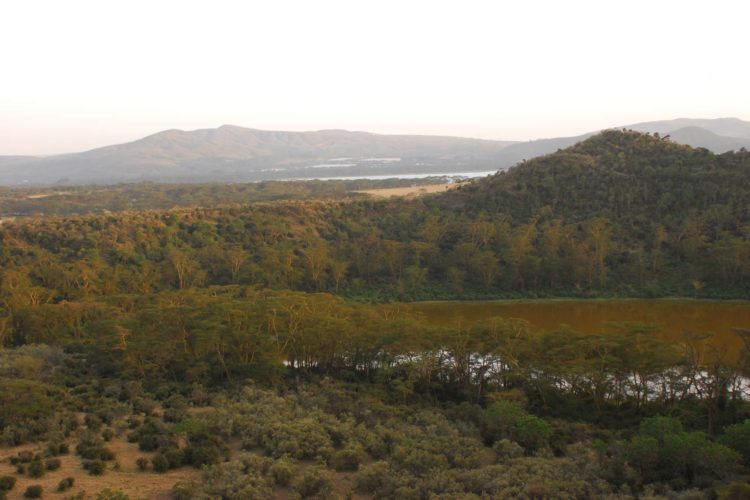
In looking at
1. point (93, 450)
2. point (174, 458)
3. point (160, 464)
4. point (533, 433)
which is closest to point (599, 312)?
point (533, 433)

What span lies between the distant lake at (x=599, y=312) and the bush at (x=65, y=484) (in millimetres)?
20825

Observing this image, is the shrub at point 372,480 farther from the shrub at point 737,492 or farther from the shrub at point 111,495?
the shrub at point 737,492

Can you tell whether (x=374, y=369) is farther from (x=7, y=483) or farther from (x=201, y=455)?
(x=7, y=483)

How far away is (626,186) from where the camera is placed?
174 ft

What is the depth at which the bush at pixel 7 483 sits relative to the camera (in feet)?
43.2

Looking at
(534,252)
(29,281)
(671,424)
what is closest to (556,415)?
(671,424)

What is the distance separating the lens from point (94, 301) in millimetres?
29719

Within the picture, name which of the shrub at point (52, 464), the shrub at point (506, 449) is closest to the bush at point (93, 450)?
the shrub at point (52, 464)

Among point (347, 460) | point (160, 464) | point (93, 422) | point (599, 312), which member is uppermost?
point (93, 422)

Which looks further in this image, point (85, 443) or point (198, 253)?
point (198, 253)

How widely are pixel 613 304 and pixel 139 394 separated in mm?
30882

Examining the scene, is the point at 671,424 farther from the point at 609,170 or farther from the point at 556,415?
the point at 609,170

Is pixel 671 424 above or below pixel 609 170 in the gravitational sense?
below

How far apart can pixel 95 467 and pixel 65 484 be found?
3.32 feet
